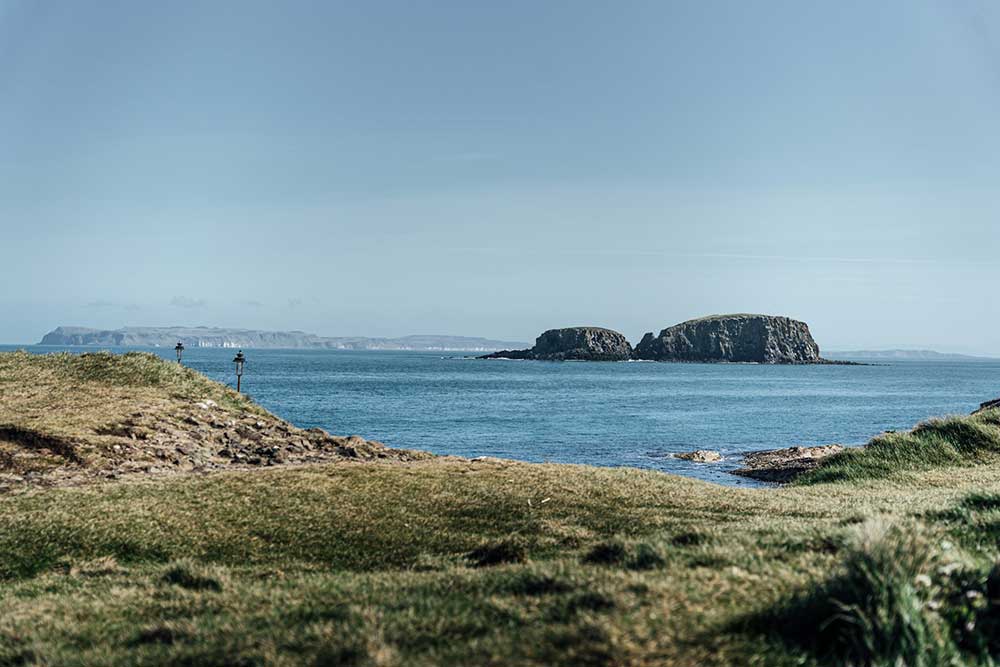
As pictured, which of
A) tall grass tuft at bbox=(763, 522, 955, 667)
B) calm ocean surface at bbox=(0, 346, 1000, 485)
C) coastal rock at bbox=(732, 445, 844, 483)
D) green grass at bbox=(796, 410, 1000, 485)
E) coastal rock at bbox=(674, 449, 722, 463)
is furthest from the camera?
calm ocean surface at bbox=(0, 346, 1000, 485)

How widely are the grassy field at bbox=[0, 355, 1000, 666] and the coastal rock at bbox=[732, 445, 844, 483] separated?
14.5 metres

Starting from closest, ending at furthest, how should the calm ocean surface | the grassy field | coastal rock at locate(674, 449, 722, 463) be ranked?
the grassy field, coastal rock at locate(674, 449, 722, 463), the calm ocean surface

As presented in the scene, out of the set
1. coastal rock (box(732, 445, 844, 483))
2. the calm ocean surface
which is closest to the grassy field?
coastal rock (box(732, 445, 844, 483))

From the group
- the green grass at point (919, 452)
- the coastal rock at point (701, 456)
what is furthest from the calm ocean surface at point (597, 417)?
the green grass at point (919, 452)

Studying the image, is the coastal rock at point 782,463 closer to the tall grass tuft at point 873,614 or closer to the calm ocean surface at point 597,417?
the calm ocean surface at point 597,417

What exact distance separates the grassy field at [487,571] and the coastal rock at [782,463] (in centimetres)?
1448

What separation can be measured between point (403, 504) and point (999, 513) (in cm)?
985

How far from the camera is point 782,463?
37594mm

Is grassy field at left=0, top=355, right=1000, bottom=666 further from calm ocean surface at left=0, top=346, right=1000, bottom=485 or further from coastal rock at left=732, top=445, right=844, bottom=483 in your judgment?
calm ocean surface at left=0, top=346, right=1000, bottom=485

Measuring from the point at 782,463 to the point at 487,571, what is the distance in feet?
102

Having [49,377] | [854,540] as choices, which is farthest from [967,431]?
[49,377]

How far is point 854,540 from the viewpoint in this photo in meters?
7.07

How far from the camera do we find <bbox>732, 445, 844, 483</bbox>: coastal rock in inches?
1337

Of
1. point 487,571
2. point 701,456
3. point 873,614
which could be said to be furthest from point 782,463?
point 873,614
